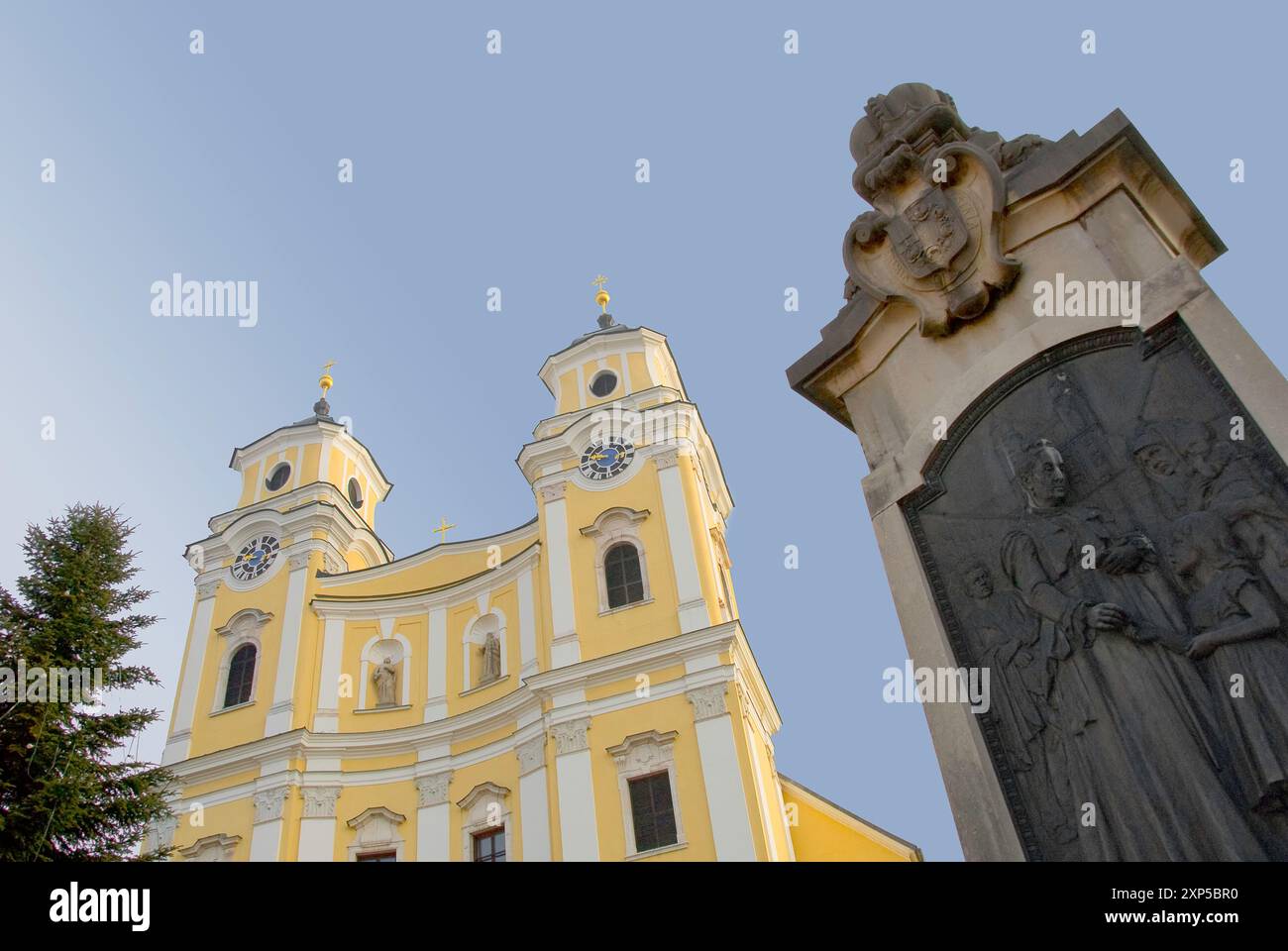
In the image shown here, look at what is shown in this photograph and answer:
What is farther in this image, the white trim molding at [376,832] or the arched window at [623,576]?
the arched window at [623,576]

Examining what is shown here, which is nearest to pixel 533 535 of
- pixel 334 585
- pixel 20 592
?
pixel 334 585

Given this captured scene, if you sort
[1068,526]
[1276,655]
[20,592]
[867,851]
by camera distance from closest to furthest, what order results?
[1276,655]
[1068,526]
[20,592]
[867,851]

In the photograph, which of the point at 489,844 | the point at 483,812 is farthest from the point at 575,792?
the point at 483,812

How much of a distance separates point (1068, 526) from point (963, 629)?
0.70m

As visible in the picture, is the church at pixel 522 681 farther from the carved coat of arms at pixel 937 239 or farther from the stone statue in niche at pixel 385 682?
the carved coat of arms at pixel 937 239

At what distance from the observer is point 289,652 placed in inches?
1094

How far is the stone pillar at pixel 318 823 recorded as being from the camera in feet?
80.1

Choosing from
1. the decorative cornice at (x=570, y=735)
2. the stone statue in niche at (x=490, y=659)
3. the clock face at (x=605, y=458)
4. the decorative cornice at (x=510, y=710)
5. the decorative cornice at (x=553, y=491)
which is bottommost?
the decorative cornice at (x=570, y=735)

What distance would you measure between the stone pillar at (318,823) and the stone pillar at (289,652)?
190cm

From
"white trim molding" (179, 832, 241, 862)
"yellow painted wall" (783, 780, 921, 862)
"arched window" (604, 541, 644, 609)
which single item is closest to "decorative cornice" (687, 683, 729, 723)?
"arched window" (604, 541, 644, 609)

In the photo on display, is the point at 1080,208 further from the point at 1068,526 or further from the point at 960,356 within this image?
the point at 1068,526

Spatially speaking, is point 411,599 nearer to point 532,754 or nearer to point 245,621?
point 245,621

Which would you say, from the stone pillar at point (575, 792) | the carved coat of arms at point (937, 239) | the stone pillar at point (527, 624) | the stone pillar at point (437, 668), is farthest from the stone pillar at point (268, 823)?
the carved coat of arms at point (937, 239)

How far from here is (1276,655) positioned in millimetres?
3723
